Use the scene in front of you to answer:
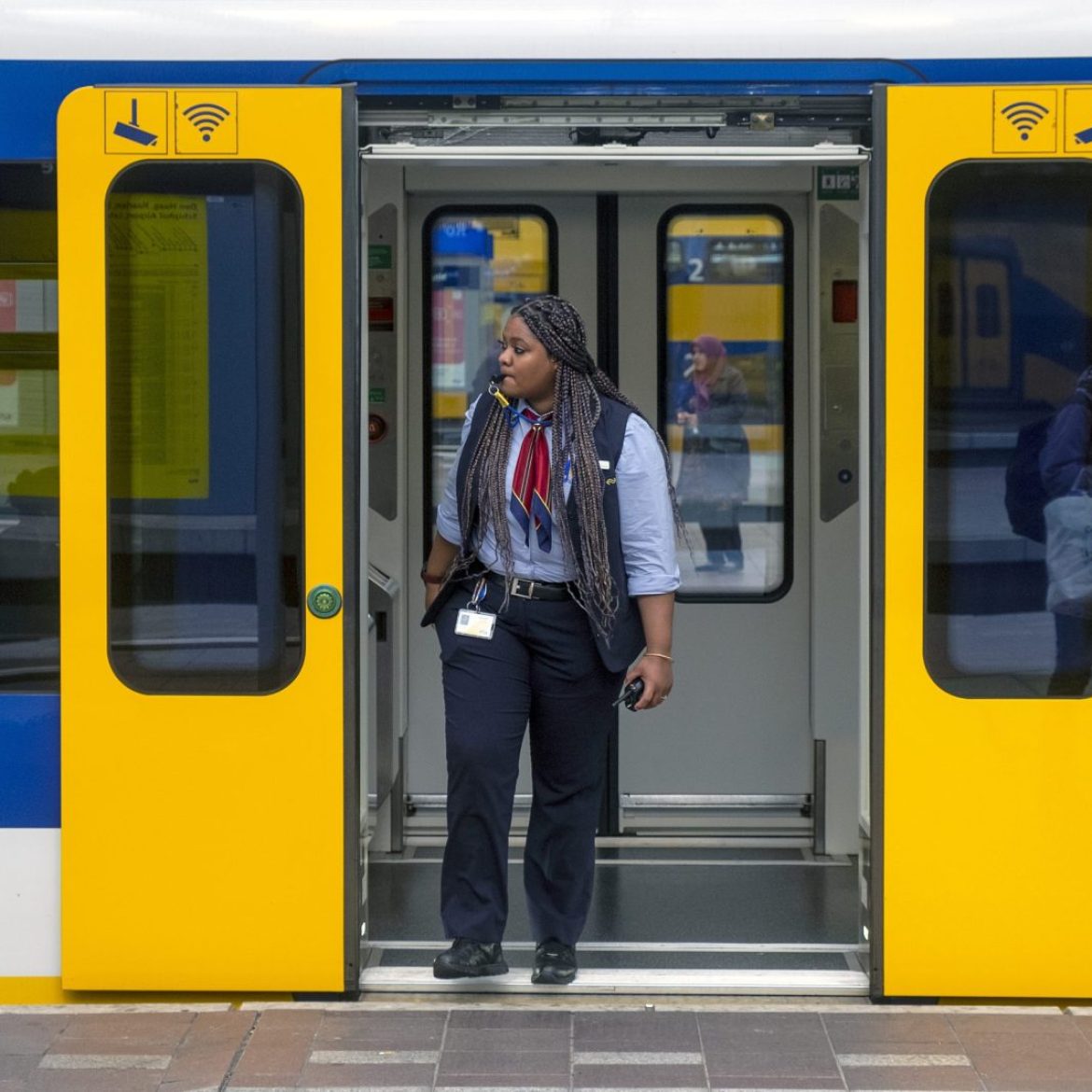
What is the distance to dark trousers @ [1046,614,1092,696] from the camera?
441cm

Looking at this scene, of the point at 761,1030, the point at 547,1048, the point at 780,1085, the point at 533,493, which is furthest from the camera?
the point at 533,493

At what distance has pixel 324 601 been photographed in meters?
4.39

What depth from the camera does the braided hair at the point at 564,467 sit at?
4367 millimetres

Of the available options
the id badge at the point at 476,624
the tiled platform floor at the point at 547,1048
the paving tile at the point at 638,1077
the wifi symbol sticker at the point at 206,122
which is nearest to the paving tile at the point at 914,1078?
the tiled platform floor at the point at 547,1048

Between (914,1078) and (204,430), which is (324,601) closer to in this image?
(204,430)

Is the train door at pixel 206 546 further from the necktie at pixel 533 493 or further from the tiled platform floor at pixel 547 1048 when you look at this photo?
the necktie at pixel 533 493

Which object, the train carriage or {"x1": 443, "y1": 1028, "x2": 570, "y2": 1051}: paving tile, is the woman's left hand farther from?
{"x1": 443, "y1": 1028, "x2": 570, "y2": 1051}: paving tile

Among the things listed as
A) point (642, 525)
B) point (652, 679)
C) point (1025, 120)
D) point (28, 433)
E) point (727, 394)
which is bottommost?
point (652, 679)

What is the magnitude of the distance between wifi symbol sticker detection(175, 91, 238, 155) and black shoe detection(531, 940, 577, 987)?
212cm

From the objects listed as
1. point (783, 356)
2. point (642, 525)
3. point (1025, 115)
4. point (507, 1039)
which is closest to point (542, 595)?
point (642, 525)

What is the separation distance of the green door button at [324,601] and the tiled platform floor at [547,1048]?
981 millimetres

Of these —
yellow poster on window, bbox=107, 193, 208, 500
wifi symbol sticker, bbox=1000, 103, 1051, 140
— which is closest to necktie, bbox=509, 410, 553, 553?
yellow poster on window, bbox=107, 193, 208, 500

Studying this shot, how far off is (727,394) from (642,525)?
1.67 metres

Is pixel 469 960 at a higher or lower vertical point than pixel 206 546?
lower
